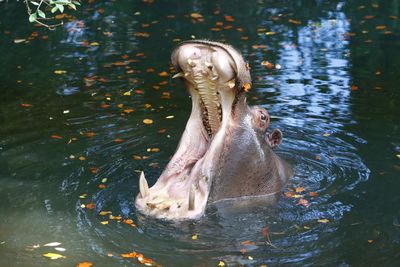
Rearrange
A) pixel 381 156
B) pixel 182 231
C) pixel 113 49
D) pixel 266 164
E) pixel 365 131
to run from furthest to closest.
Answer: pixel 113 49 → pixel 365 131 → pixel 381 156 → pixel 266 164 → pixel 182 231

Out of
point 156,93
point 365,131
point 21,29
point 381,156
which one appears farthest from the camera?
point 21,29

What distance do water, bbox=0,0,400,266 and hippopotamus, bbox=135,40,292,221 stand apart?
22cm

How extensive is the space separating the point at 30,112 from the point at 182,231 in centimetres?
405

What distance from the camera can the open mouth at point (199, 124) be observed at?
6312 mm

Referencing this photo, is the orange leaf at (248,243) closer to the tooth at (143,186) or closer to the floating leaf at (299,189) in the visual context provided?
the tooth at (143,186)

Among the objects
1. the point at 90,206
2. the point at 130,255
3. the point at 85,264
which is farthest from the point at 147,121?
the point at 85,264

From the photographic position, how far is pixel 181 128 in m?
9.21

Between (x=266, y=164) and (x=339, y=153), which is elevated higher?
(x=266, y=164)

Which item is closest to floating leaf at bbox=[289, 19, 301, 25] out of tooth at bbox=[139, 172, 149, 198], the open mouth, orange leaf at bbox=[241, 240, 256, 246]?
the open mouth

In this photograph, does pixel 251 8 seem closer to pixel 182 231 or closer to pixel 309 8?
pixel 309 8

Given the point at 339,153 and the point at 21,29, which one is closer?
the point at 339,153

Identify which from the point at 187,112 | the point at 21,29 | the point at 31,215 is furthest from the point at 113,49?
the point at 31,215

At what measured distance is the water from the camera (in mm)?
6445

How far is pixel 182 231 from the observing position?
21.3 feet
